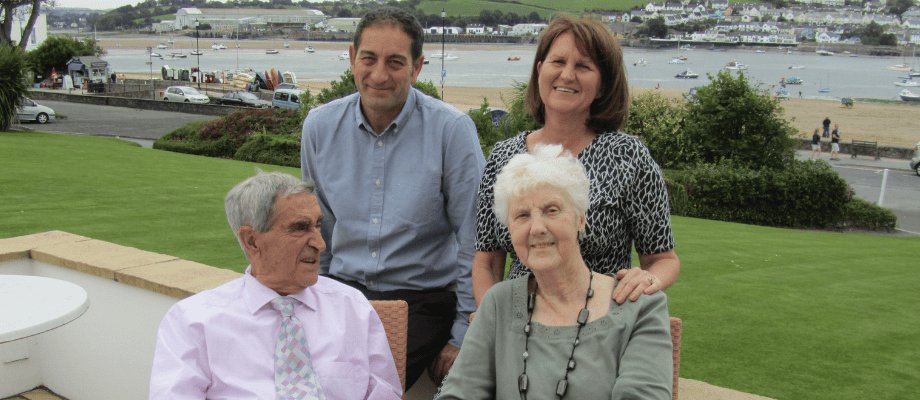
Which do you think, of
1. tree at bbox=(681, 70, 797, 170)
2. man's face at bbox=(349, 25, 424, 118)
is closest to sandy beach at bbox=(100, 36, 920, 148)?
tree at bbox=(681, 70, 797, 170)

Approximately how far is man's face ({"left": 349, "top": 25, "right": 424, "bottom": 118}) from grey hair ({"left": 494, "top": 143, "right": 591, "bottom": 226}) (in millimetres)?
799

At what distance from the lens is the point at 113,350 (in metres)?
3.51

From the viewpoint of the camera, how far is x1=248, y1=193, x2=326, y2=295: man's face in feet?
6.84

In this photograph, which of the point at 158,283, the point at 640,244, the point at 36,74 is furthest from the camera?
the point at 36,74

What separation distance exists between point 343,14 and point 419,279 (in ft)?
571

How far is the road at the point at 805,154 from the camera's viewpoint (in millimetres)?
19766

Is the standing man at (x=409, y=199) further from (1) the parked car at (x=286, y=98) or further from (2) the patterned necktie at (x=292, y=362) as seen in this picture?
(1) the parked car at (x=286, y=98)

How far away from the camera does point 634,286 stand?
1.87 m

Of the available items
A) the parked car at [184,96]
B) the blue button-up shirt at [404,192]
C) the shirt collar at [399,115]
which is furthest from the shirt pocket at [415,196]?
the parked car at [184,96]

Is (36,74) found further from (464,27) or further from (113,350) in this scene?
(464,27)

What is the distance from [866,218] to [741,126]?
3.49 meters

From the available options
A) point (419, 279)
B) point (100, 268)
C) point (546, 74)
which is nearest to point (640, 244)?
point (546, 74)

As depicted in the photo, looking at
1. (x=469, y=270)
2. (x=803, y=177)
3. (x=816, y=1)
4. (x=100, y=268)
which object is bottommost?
(x=803, y=177)

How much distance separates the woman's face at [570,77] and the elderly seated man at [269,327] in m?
0.86
